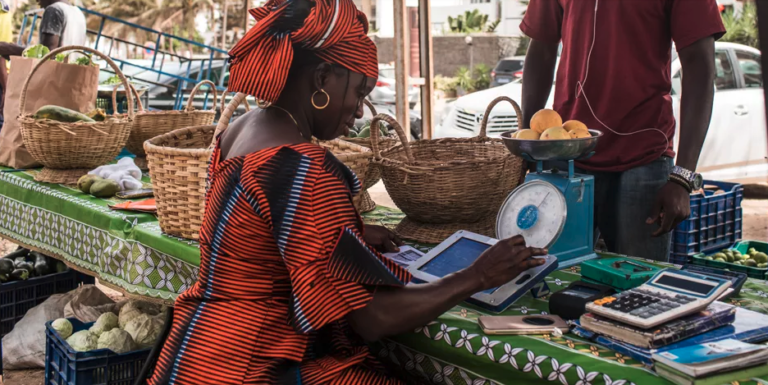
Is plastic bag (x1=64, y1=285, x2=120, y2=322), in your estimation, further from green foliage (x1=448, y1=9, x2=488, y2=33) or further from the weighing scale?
green foliage (x1=448, y1=9, x2=488, y2=33)

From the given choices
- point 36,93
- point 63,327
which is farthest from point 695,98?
point 36,93

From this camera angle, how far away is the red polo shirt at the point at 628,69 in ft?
7.83

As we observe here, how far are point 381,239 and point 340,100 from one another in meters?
0.62

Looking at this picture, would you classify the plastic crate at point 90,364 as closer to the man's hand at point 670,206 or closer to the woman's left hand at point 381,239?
the woman's left hand at point 381,239

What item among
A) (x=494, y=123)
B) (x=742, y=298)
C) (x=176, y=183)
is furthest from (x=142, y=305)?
(x=494, y=123)

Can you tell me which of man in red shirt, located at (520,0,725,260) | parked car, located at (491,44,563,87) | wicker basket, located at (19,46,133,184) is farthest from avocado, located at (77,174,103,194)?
parked car, located at (491,44,563,87)

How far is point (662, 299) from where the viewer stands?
→ 1.46 meters

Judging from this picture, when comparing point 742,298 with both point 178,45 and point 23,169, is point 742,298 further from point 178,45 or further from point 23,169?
point 178,45

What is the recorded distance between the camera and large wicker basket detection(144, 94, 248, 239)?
2.29 meters

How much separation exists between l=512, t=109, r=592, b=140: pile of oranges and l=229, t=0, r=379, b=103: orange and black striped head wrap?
1.91 ft

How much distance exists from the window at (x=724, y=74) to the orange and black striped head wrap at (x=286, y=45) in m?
7.01

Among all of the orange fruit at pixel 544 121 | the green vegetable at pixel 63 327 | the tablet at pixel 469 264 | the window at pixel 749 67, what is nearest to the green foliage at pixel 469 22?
the window at pixel 749 67

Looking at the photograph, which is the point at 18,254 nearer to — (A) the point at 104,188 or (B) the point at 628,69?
(A) the point at 104,188

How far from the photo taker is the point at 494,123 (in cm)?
751
